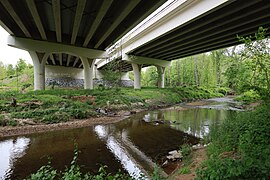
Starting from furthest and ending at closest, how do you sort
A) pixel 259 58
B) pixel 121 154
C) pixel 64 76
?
pixel 64 76, pixel 121 154, pixel 259 58

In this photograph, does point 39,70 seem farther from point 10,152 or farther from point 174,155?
point 174,155

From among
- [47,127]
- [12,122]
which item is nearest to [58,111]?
[47,127]

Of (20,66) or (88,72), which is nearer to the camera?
(88,72)

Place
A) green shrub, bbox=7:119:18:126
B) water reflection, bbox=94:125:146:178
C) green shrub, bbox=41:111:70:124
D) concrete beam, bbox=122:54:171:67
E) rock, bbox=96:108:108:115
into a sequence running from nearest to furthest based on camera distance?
water reflection, bbox=94:125:146:178, green shrub, bbox=7:119:18:126, green shrub, bbox=41:111:70:124, rock, bbox=96:108:108:115, concrete beam, bbox=122:54:171:67

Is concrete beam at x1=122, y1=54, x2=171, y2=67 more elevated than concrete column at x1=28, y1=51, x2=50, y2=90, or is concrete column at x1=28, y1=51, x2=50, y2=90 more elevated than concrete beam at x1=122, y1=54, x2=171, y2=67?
concrete beam at x1=122, y1=54, x2=171, y2=67

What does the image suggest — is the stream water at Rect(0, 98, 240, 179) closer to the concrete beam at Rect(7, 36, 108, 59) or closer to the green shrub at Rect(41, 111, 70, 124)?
the green shrub at Rect(41, 111, 70, 124)

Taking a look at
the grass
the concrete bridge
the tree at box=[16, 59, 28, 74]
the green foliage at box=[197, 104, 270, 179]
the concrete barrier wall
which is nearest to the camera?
the green foliage at box=[197, 104, 270, 179]

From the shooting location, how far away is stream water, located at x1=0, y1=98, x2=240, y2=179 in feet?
17.0

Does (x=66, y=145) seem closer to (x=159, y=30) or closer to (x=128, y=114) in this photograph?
(x=128, y=114)

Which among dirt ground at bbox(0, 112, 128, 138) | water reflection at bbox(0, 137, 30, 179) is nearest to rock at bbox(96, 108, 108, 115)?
dirt ground at bbox(0, 112, 128, 138)

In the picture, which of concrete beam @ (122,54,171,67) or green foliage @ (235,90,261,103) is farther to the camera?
concrete beam @ (122,54,171,67)

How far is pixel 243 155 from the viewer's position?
3.57 metres

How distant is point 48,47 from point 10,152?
1451 cm

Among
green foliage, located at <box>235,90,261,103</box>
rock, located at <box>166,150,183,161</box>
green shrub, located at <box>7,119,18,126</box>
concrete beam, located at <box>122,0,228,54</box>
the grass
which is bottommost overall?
rock, located at <box>166,150,183,161</box>
